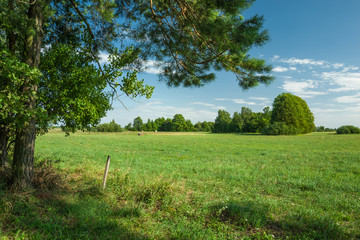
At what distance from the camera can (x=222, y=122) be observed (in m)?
97.2

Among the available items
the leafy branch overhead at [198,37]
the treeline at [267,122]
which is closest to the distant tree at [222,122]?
the treeline at [267,122]

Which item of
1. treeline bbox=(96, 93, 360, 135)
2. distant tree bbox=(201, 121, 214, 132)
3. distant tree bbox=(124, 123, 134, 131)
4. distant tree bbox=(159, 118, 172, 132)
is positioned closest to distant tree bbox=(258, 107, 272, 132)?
treeline bbox=(96, 93, 360, 135)

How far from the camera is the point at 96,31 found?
671cm

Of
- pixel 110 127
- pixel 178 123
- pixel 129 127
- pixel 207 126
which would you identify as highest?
pixel 178 123

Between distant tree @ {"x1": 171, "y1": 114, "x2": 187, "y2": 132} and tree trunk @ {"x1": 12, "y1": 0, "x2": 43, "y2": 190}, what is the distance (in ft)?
322

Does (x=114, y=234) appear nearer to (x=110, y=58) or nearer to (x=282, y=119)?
(x=110, y=58)

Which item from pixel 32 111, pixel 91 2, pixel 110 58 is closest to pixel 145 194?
pixel 32 111

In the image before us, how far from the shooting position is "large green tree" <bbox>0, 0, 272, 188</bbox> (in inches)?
177

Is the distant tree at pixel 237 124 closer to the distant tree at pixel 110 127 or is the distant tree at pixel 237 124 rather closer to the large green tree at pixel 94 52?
the distant tree at pixel 110 127

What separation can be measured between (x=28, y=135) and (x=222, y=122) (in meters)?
Result: 95.1

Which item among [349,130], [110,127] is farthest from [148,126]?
[349,130]

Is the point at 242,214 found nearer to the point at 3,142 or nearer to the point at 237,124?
the point at 3,142

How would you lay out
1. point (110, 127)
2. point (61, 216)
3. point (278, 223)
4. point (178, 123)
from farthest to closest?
point (178, 123)
point (110, 127)
point (278, 223)
point (61, 216)

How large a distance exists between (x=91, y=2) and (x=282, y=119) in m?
59.0
